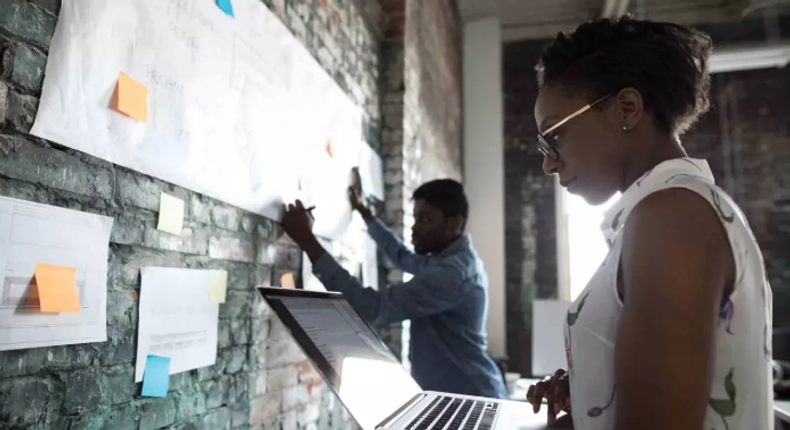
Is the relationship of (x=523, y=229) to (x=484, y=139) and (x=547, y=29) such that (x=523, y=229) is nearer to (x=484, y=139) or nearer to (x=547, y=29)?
(x=484, y=139)

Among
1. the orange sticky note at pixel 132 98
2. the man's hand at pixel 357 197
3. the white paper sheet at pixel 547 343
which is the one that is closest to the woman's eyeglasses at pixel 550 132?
the orange sticky note at pixel 132 98

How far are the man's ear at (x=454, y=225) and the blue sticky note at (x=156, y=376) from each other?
1250 mm

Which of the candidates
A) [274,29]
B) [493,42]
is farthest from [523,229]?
[274,29]

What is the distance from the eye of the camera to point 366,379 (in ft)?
3.99

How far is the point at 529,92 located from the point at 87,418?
463 centimetres

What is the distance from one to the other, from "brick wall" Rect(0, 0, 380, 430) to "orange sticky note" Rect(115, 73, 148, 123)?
107mm

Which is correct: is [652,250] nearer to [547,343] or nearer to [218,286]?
[218,286]

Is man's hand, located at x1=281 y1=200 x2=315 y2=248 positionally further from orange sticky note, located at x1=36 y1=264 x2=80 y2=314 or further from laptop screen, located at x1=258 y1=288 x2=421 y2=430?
orange sticky note, located at x1=36 y1=264 x2=80 y2=314

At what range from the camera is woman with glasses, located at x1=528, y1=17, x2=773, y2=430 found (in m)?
0.57

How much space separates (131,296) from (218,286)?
Result: 0.30 metres

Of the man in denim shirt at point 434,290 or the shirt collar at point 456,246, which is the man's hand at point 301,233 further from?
the shirt collar at point 456,246

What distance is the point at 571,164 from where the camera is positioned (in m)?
0.88

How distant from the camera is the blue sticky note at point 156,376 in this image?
105 centimetres

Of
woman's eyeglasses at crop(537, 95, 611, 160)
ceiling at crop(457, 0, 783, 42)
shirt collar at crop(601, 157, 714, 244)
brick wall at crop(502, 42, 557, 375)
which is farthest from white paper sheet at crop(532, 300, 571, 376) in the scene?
shirt collar at crop(601, 157, 714, 244)
